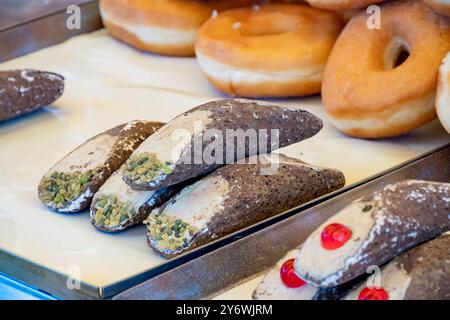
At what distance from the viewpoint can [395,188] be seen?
1.04 meters

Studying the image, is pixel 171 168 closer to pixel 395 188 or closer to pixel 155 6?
pixel 395 188

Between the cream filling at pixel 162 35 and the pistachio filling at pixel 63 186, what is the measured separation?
2.44ft

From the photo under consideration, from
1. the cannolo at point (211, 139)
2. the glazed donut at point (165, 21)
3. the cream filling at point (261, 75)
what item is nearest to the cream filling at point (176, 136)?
the cannolo at point (211, 139)

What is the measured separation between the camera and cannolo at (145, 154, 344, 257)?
120cm

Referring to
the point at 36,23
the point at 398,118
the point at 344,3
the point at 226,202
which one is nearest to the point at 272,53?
the point at 344,3

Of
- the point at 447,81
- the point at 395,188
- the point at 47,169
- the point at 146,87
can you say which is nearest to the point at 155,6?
the point at 146,87

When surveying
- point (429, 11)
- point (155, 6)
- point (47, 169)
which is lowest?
point (47, 169)

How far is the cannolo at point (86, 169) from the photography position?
4.44ft

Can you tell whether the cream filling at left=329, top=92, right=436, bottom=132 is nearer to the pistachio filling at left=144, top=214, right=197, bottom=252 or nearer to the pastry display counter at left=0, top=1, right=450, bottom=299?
the pastry display counter at left=0, top=1, right=450, bottom=299

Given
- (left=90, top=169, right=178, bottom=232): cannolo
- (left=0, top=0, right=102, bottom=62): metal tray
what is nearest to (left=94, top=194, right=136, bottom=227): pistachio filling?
(left=90, top=169, right=178, bottom=232): cannolo

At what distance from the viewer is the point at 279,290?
40.3 inches

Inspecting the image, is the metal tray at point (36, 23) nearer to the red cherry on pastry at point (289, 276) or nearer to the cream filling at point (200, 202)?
the cream filling at point (200, 202)

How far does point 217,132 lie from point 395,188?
0.98 ft

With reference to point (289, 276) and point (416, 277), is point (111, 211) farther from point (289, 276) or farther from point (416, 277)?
point (416, 277)
